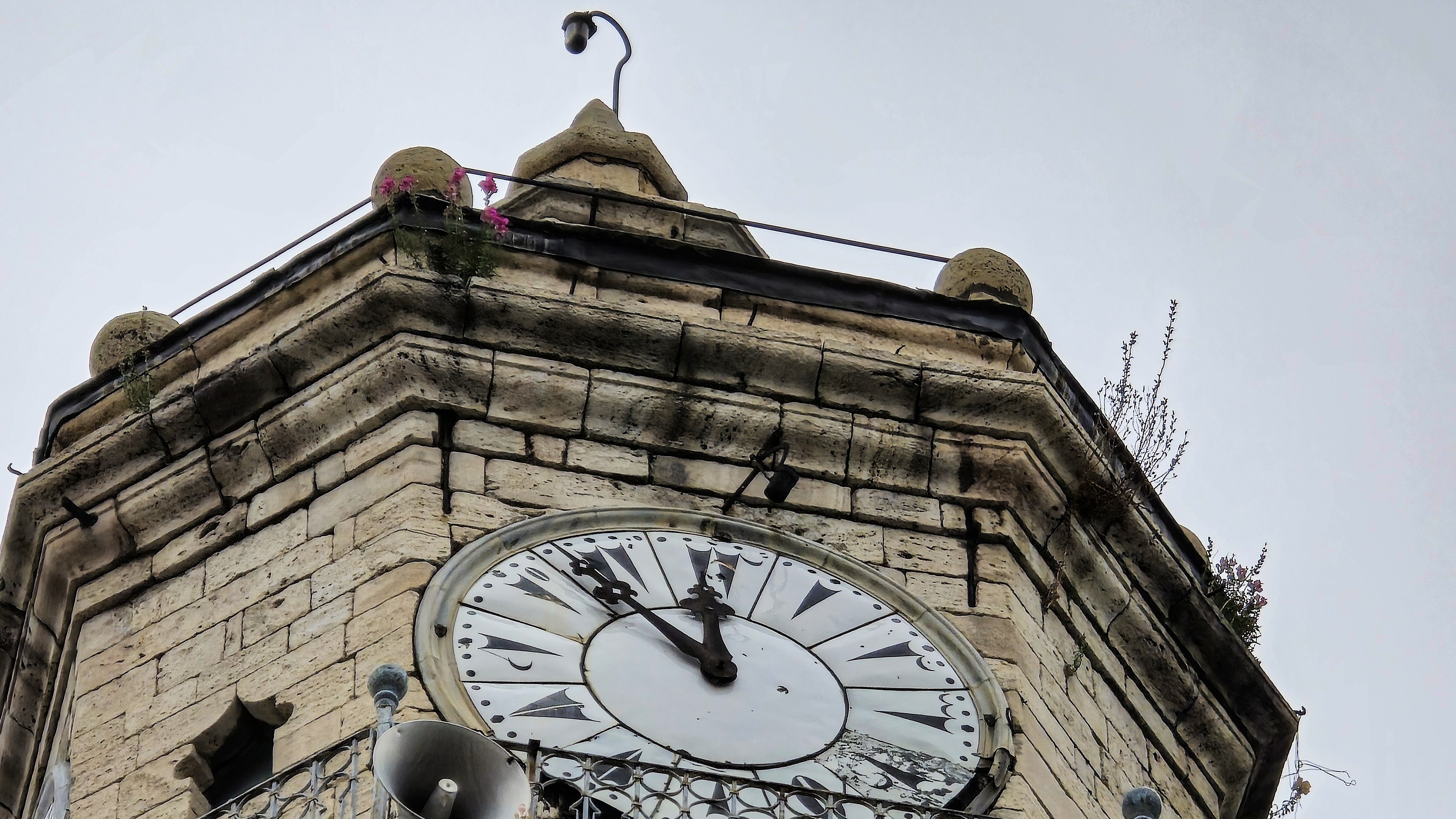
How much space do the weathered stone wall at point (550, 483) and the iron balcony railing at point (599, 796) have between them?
0.93 metres

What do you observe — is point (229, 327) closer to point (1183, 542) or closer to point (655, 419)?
point (655, 419)

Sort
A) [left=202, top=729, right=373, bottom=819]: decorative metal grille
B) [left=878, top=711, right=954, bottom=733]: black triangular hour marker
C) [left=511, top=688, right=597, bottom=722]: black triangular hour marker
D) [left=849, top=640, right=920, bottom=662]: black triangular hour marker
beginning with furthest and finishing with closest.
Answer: [left=849, top=640, right=920, bottom=662]: black triangular hour marker → [left=878, top=711, right=954, bottom=733]: black triangular hour marker → [left=511, top=688, right=597, bottom=722]: black triangular hour marker → [left=202, top=729, right=373, bottom=819]: decorative metal grille

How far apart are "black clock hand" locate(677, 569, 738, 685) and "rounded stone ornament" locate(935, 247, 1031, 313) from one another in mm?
2063

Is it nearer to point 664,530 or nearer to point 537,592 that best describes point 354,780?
point 537,592

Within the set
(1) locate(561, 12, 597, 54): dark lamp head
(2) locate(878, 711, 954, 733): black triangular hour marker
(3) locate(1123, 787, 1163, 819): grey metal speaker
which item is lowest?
(3) locate(1123, 787, 1163, 819): grey metal speaker

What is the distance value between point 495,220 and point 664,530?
49.8 inches

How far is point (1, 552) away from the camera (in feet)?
32.0

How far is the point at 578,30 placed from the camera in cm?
1178

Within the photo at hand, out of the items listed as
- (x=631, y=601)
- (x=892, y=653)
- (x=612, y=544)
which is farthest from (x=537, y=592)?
(x=892, y=653)

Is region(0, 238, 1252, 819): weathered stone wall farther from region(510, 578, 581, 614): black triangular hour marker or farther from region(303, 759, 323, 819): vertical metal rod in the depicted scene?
region(303, 759, 323, 819): vertical metal rod

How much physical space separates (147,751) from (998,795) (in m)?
2.37

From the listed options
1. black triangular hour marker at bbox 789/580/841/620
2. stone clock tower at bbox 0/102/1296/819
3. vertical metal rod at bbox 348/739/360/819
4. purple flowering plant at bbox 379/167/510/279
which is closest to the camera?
vertical metal rod at bbox 348/739/360/819

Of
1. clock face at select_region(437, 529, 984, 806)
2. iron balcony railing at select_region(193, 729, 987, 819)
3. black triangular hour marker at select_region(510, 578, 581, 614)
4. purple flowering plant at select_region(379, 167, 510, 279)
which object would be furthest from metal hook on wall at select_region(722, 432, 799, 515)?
iron balcony railing at select_region(193, 729, 987, 819)

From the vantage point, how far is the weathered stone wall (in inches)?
348
